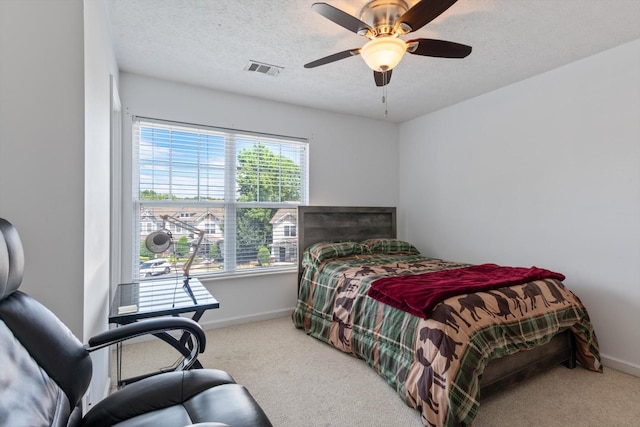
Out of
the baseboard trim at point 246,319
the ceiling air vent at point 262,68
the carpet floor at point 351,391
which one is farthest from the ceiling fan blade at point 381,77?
the baseboard trim at point 246,319

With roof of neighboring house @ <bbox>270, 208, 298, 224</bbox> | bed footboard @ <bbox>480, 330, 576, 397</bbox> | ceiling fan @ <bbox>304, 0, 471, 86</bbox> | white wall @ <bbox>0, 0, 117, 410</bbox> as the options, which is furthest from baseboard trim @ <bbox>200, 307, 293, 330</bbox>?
ceiling fan @ <bbox>304, 0, 471, 86</bbox>

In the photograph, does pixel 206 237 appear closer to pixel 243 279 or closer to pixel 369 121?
pixel 243 279

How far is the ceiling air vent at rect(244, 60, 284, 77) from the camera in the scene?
2.82m

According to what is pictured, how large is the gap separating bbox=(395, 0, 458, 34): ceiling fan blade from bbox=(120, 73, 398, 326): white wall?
163 cm

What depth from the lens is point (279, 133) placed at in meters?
3.77

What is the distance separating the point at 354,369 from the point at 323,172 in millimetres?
2333

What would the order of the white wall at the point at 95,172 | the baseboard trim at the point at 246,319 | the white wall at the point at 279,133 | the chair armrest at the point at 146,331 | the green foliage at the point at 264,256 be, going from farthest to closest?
the green foliage at the point at 264,256
the baseboard trim at the point at 246,319
the white wall at the point at 279,133
the white wall at the point at 95,172
the chair armrest at the point at 146,331

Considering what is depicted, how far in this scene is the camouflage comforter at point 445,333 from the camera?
1778 millimetres

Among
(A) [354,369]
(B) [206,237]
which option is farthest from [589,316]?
(B) [206,237]

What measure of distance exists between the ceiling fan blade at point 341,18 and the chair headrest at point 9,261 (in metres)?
1.56

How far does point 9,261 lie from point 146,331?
21.8 inches

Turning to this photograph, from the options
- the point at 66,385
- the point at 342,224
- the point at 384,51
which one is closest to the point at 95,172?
the point at 66,385

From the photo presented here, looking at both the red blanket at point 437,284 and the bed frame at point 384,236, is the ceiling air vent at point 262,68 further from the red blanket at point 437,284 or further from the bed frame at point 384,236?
the red blanket at point 437,284

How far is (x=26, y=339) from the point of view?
3.18ft
